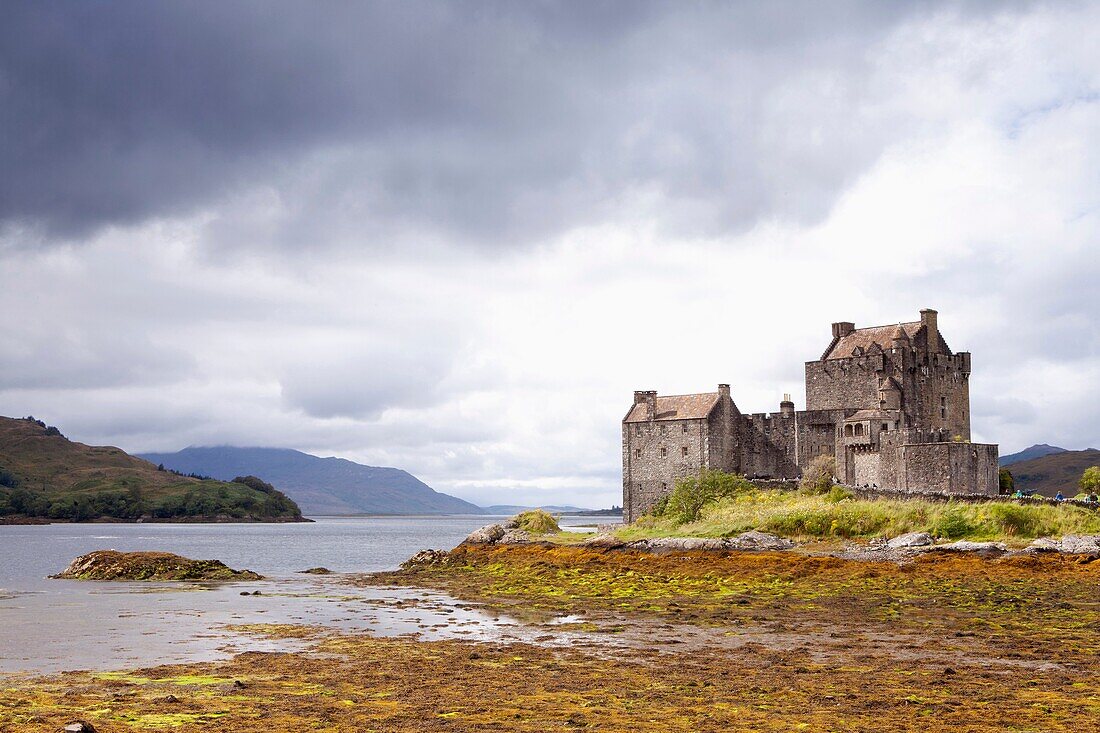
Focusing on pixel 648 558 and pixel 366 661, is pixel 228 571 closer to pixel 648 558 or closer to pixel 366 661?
pixel 648 558

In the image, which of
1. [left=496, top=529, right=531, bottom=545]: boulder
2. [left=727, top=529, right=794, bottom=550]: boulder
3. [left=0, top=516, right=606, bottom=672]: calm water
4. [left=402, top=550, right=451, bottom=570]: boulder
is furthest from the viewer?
[left=496, top=529, right=531, bottom=545]: boulder

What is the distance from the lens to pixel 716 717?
1571 cm

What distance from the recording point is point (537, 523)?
61656 millimetres

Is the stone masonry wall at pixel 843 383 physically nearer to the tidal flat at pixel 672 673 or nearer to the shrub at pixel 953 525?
the shrub at pixel 953 525

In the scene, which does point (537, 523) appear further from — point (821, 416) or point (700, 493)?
point (821, 416)

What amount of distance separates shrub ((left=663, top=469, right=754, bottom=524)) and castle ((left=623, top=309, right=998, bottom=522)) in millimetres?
9050

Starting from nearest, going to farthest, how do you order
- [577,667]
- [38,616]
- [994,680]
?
[994,680] < [577,667] < [38,616]

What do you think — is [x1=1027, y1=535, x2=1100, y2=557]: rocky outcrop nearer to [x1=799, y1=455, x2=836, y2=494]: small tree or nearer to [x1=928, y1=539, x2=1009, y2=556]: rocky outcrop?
[x1=928, y1=539, x2=1009, y2=556]: rocky outcrop

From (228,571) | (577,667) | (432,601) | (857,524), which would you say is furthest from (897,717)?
(228,571)

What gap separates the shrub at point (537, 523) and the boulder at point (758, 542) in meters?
16.9

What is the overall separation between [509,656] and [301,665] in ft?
14.0

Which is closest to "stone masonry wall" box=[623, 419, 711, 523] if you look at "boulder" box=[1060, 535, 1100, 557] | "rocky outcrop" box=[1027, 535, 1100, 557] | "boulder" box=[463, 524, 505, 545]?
"boulder" box=[463, 524, 505, 545]

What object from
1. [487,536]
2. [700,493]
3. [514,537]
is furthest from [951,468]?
[487,536]

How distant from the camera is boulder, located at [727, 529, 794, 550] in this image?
44.2m
